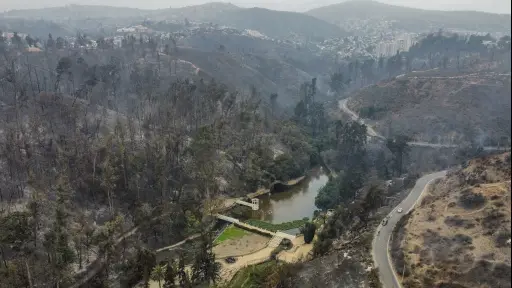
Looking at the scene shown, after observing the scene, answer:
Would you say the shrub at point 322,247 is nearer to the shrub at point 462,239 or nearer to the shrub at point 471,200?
the shrub at point 462,239

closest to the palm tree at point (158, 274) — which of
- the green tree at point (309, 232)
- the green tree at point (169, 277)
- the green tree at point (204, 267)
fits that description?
the green tree at point (169, 277)

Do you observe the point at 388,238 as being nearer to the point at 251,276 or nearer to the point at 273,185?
the point at 251,276

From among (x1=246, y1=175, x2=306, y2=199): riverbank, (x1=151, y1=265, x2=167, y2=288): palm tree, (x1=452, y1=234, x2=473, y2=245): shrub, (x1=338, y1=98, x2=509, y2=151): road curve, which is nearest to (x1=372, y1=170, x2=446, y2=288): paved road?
(x1=452, y1=234, x2=473, y2=245): shrub

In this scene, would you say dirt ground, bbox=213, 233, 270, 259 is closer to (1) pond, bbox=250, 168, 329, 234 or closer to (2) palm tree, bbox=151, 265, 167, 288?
(1) pond, bbox=250, 168, 329, 234

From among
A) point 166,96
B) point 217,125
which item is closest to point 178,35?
point 166,96

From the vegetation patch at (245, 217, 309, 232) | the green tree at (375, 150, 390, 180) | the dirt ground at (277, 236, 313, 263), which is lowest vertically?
the vegetation patch at (245, 217, 309, 232)

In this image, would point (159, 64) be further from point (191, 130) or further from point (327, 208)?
point (327, 208)
